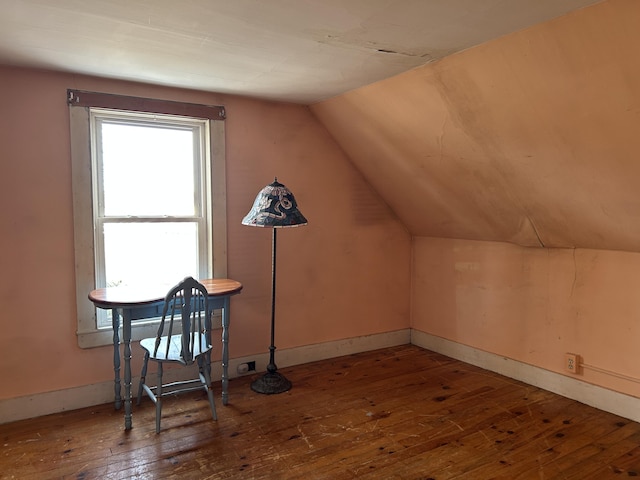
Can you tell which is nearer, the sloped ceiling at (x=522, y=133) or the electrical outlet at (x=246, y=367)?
the sloped ceiling at (x=522, y=133)

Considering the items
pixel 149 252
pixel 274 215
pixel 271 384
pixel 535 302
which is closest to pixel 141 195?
pixel 149 252

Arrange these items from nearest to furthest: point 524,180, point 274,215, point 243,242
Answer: point 524,180, point 274,215, point 243,242

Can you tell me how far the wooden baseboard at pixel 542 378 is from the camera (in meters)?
3.00

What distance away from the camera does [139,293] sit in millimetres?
2949

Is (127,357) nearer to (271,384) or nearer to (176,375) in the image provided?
(176,375)

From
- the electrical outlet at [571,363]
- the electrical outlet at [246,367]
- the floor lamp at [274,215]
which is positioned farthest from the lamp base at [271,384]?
the electrical outlet at [571,363]

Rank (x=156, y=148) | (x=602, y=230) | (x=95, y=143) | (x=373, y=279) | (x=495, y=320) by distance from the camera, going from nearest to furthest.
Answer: (x=602, y=230), (x=95, y=143), (x=156, y=148), (x=495, y=320), (x=373, y=279)

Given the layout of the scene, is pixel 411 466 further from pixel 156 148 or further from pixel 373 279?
pixel 156 148

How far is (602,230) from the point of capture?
2939mm

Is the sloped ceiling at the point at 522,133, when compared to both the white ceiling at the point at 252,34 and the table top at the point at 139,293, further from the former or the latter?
the table top at the point at 139,293

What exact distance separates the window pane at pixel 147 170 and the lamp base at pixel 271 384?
1400 millimetres

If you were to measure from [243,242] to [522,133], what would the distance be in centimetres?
218

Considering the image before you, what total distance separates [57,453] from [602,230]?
3.57 metres

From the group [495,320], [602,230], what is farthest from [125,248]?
[602,230]
